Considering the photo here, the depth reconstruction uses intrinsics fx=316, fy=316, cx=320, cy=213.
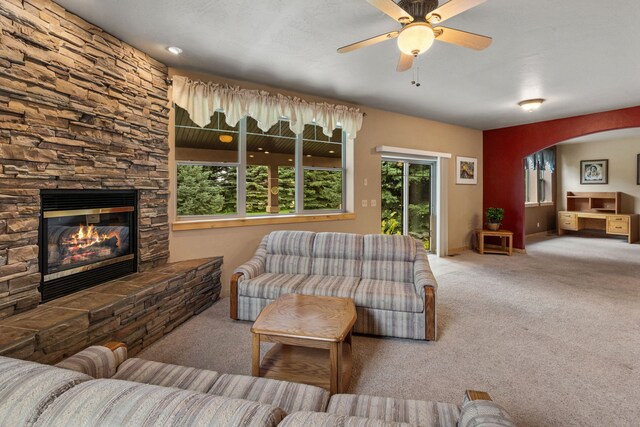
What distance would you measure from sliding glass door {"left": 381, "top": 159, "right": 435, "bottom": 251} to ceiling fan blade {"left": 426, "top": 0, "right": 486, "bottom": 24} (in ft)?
11.7

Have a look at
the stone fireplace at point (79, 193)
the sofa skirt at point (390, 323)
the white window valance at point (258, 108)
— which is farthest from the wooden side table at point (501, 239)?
the stone fireplace at point (79, 193)

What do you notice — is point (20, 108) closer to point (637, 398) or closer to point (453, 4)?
point (453, 4)

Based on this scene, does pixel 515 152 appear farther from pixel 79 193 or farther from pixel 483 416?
pixel 79 193

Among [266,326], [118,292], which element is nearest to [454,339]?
[266,326]

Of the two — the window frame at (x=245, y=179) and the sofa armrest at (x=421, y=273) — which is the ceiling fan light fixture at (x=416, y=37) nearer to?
the sofa armrest at (x=421, y=273)

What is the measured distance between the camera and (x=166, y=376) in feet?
4.63

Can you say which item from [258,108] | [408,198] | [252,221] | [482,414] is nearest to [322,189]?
[252,221]

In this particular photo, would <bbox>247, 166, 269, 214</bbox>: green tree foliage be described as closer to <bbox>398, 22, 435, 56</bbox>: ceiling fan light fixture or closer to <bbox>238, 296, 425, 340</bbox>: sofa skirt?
<bbox>238, 296, 425, 340</bbox>: sofa skirt

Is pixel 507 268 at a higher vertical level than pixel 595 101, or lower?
lower

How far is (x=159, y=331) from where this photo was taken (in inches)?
106

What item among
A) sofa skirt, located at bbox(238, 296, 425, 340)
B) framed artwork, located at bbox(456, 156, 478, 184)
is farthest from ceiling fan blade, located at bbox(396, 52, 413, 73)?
framed artwork, located at bbox(456, 156, 478, 184)

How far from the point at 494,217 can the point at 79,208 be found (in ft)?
21.5

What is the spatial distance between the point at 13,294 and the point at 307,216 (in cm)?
311

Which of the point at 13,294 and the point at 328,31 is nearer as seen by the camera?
the point at 13,294
